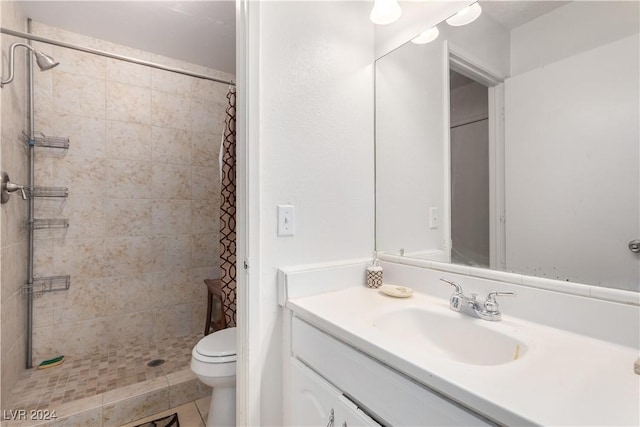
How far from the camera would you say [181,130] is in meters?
2.42

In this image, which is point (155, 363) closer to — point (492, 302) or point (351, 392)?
point (351, 392)

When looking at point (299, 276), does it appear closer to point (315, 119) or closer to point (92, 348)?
point (315, 119)

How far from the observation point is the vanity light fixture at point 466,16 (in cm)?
105

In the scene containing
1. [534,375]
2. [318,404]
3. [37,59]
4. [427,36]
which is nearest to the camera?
[534,375]

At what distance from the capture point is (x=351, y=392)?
0.77m

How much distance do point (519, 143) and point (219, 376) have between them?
5.14 ft

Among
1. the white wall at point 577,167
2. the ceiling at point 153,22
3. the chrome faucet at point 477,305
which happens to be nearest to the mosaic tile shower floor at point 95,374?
the chrome faucet at point 477,305

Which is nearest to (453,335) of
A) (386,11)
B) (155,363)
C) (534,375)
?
(534,375)

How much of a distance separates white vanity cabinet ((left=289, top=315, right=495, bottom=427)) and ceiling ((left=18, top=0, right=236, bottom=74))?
1.91 m

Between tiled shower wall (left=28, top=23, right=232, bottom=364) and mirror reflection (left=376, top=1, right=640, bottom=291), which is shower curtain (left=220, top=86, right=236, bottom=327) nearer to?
mirror reflection (left=376, top=1, right=640, bottom=291)

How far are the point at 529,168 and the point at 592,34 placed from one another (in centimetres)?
39

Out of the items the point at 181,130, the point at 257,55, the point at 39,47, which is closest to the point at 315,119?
the point at 257,55

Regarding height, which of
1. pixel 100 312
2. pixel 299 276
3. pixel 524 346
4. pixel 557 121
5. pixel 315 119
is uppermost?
pixel 315 119

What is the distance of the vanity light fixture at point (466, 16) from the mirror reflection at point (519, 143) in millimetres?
17
